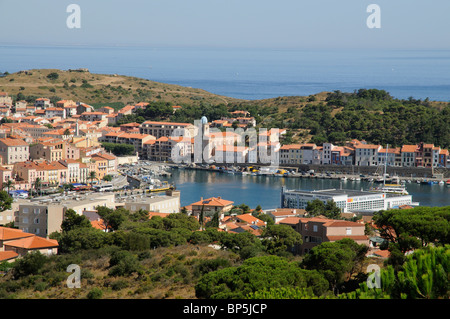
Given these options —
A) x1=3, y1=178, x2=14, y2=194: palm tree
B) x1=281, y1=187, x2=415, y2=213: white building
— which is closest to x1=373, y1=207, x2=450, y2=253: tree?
x1=281, y1=187, x2=415, y2=213: white building

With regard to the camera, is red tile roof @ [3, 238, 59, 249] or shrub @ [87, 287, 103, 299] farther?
red tile roof @ [3, 238, 59, 249]

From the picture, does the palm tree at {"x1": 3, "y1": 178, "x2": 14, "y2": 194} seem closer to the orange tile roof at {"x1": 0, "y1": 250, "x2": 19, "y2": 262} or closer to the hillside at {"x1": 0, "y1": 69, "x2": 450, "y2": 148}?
the orange tile roof at {"x1": 0, "y1": 250, "x2": 19, "y2": 262}

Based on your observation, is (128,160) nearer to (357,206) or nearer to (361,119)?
(361,119)

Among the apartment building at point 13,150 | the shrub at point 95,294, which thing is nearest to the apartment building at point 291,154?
the apartment building at point 13,150

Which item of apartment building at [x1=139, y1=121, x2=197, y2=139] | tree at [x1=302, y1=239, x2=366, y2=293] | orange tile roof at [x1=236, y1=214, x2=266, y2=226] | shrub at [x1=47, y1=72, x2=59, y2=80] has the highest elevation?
shrub at [x1=47, y1=72, x2=59, y2=80]

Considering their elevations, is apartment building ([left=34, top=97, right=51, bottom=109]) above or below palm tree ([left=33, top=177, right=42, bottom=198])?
above

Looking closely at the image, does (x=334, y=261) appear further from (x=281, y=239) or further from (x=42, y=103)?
(x=42, y=103)

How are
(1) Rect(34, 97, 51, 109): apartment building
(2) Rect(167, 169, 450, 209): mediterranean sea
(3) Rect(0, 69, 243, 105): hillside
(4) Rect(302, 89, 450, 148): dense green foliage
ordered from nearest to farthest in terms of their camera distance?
1. (2) Rect(167, 169, 450, 209): mediterranean sea
2. (4) Rect(302, 89, 450, 148): dense green foliage
3. (1) Rect(34, 97, 51, 109): apartment building
4. (3) Rect(0, 69, 243, 105): hillside

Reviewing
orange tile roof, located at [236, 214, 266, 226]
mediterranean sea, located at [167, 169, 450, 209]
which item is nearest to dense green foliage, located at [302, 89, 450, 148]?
mediterranean sea, located at [167, 169, 450, 209]

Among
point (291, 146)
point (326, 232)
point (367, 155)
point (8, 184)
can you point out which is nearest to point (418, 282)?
point (326, 232)

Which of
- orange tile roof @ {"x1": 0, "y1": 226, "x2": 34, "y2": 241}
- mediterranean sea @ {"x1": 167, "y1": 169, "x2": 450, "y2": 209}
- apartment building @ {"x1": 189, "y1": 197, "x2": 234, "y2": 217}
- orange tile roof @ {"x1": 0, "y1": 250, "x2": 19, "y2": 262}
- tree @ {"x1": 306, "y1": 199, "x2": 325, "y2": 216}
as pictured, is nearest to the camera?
orange tile roof @ {"x1": 0, "y1": 250, "x2": 19, "y2": 262}

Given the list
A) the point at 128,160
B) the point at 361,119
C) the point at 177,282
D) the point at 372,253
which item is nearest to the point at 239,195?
the point at 128,160
